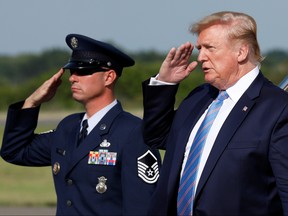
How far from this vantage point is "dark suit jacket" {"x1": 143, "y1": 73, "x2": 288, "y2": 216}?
3824 mm

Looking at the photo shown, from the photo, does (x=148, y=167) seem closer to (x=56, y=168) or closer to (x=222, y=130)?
(x=56, y=168)

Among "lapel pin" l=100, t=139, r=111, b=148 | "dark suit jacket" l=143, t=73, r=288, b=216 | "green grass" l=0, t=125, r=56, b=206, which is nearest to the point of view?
"dark suit jacket" l=143, t=73, r=288, b=216

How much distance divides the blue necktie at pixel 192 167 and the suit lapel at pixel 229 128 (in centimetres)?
6

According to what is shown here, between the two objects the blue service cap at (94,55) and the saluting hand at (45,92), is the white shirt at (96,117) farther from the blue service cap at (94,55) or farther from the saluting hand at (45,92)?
the saluting hand at (45,92)

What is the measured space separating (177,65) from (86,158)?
1189 mm

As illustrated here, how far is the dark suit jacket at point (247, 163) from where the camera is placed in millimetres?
3824

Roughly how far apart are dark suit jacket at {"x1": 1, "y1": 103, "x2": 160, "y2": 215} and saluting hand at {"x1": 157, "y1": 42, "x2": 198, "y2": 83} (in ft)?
2.77

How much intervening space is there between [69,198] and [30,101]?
763 mm

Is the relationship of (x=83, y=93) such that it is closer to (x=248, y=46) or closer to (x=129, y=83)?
(x=248, y=46)

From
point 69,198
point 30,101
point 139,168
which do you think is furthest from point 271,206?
point 30,101

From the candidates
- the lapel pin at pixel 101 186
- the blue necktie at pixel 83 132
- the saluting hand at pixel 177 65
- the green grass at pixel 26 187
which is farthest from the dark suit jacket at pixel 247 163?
the green grass at pixel 26 187

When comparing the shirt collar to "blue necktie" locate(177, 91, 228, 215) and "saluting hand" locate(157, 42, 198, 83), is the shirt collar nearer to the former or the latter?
"blue necktie" locate(177, 91, 228, 215)

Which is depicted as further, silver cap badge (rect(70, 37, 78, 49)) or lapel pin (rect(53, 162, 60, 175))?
silver cap badge (rect(70, 37, 78, 49))

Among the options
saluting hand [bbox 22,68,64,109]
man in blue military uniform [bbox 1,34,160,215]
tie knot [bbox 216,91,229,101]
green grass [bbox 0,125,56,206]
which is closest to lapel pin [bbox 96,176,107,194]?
man in blue military uniform [bbox 1,34,160,215]
